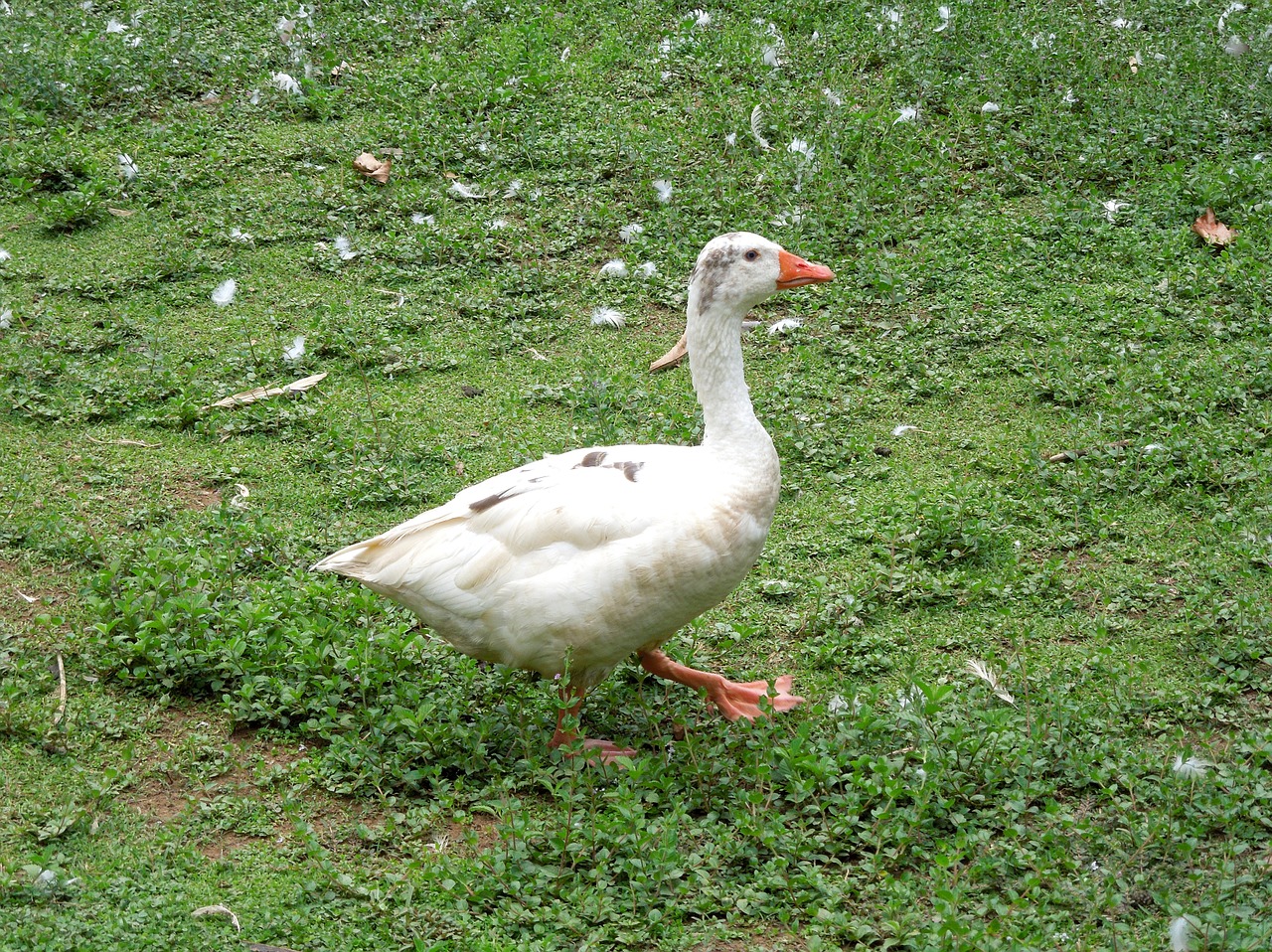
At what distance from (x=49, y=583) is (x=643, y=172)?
487 cm

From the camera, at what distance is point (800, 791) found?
13.5ft

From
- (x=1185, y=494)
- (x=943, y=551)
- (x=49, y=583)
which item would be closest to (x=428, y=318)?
(x=49, y=583)

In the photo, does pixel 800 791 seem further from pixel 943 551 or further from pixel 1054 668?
pixel 943 551

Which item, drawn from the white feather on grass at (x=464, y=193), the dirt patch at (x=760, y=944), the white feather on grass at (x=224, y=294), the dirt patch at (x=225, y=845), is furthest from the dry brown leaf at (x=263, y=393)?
the dirt patch at (x=760, y=944)

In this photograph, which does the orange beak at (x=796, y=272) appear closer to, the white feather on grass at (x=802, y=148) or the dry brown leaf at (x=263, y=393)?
the dry brown leaf at (x=263, y=393)

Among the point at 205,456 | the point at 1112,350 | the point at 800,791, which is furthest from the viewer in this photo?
the point at 1112,350

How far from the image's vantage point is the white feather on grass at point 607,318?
7.58m

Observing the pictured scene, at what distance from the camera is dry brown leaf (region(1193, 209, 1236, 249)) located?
7.61 meters

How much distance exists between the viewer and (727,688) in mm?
4867

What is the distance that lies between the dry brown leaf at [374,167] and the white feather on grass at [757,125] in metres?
2.53

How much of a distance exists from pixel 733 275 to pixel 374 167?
4703 mm

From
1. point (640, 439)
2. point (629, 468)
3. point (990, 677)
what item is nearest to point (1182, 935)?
point (990, 677)

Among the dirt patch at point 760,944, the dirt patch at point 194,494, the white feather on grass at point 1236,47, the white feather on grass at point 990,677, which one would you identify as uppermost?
the white feather on grass at point 1236,47

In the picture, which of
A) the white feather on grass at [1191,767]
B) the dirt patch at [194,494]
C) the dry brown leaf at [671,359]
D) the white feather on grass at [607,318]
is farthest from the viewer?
the white feather on grass at [607,318]
